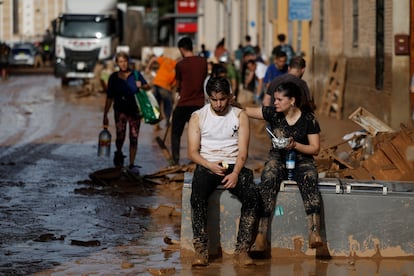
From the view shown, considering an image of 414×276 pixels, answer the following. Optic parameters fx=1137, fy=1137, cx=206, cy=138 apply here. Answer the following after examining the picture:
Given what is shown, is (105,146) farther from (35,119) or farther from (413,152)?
(35,119)

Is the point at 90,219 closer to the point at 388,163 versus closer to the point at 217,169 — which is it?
the point at 217,169

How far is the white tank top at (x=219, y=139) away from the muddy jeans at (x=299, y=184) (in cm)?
36

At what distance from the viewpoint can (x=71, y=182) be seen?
15203 millimetres

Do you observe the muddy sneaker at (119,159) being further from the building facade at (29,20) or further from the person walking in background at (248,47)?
the building facade at (29,20)

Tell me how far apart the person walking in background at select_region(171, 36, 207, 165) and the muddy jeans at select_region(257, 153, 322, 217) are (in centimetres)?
555

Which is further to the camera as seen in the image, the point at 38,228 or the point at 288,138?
the point at 38,228

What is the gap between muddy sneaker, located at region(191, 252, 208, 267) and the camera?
9500mm

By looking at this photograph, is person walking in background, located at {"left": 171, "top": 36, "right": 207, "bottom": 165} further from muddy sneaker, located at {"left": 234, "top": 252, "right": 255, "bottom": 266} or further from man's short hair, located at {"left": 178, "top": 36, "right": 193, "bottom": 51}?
muddy sneaker, located at {"left": 234, "top": 252, "right": 255, "bottom": 266}

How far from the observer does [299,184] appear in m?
9.91

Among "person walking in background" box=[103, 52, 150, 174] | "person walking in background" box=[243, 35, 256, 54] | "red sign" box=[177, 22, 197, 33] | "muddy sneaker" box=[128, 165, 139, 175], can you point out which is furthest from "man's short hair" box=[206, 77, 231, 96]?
"red sign" box=[177, 22, 197, 33]

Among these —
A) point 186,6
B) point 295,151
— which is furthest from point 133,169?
point 186,6

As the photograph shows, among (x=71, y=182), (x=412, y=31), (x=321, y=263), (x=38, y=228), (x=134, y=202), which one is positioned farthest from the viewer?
(x=412, y=31)

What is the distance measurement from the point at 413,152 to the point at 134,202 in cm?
338

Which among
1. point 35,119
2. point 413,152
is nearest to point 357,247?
point 413,152
